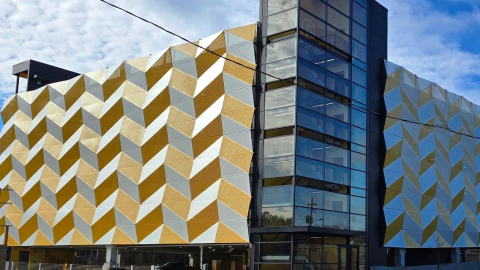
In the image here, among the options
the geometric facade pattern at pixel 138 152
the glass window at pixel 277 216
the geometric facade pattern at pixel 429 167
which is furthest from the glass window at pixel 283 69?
the geometric facade pattern at pixel 429 167

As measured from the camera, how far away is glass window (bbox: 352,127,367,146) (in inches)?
1504

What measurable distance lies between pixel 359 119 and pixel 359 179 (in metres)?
3.92

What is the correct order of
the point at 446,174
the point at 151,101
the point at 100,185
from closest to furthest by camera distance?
the point at 151,101
the point at 100,185
the point at 446,174

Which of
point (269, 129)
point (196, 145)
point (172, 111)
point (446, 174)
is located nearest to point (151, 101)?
point (172, 111)

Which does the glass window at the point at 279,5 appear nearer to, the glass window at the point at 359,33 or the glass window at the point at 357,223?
the glass window at the point at 359,33

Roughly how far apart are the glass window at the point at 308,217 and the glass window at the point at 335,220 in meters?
0.51

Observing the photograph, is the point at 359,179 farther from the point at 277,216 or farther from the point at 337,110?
the point at 277,216

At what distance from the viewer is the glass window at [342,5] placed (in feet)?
124

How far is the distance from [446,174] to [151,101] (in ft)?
78.6

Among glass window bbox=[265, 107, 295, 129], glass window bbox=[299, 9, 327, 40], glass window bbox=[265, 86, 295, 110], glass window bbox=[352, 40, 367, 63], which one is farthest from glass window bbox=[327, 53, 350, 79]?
glass window bbox=[265, 107, 295, 129]

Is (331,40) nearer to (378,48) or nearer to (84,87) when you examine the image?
(378,48)

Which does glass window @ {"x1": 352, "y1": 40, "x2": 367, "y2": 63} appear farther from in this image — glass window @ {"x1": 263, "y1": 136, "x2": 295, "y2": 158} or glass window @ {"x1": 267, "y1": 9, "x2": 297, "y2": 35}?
glass window @ {"x1": 263, "y1": 136, "x2": 295, "y2": 158}

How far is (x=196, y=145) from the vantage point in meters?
37.4

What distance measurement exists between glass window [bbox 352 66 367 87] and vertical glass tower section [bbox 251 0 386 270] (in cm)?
13
